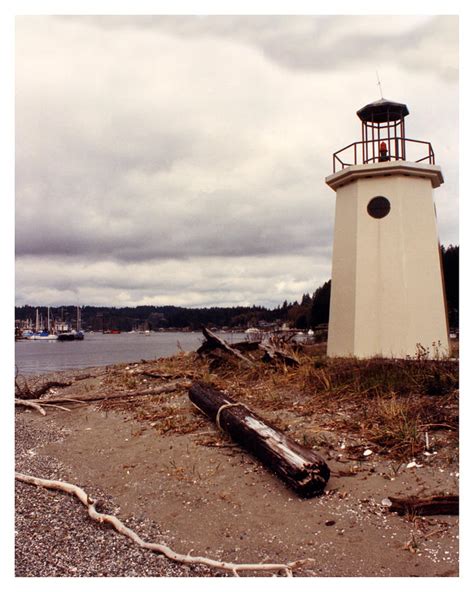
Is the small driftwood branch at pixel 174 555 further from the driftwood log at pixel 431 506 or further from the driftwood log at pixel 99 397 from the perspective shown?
the driftwood log at pixel 99 397

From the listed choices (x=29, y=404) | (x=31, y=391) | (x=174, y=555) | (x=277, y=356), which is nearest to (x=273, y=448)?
(x=174, y=555)

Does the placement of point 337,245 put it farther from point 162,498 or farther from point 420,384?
point 162,498

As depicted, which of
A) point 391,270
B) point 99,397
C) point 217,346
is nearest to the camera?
point 99,397

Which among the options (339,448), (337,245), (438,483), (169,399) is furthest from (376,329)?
(438,483)

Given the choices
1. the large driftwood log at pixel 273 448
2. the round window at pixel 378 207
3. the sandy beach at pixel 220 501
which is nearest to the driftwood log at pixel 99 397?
the sandy beach at pixel 220 501

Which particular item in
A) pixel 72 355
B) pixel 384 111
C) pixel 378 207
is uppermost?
pixel 384 111

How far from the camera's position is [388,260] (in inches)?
493

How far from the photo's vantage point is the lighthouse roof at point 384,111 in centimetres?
1345

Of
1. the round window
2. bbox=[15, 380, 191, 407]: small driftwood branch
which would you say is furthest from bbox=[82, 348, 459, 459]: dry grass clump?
the round window

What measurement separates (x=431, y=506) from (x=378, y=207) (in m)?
9.36

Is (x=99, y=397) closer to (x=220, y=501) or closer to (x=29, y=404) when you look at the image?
(x=29, y=404)

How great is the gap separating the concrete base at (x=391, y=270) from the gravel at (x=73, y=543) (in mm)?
8561

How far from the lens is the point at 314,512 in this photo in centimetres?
496

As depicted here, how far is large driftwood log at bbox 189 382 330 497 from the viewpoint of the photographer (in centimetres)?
522
